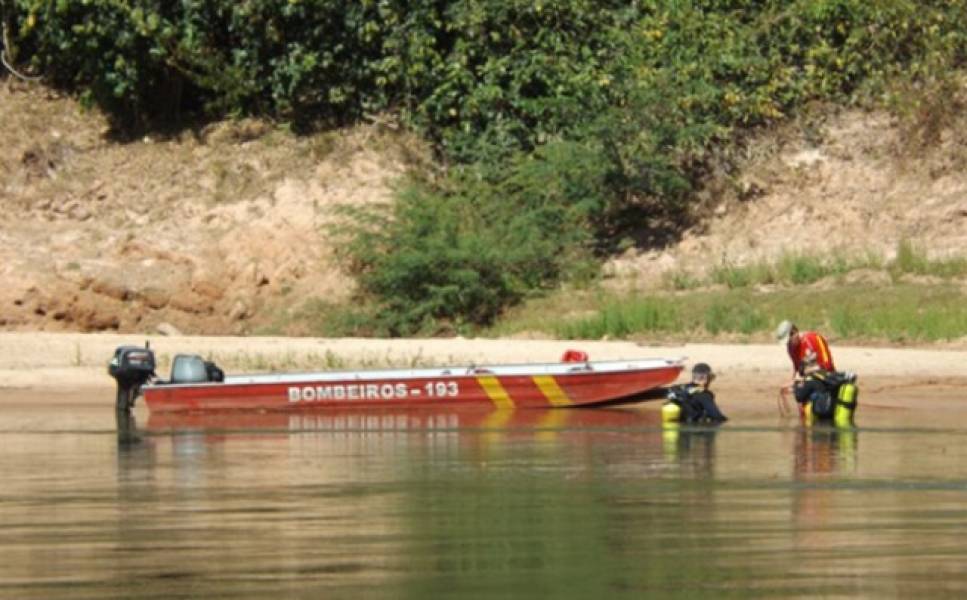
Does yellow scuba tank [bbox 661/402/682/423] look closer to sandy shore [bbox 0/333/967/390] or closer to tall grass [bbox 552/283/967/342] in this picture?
sandy shore [bbox 0/333/967/390]

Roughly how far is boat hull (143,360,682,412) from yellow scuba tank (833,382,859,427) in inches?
100

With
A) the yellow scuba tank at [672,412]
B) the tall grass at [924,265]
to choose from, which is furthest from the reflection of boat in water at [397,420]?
the tall grass at [924,265]

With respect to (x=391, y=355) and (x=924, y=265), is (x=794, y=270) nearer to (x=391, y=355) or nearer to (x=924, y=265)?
(x=924, y=265)

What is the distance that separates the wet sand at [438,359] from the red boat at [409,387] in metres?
1.60

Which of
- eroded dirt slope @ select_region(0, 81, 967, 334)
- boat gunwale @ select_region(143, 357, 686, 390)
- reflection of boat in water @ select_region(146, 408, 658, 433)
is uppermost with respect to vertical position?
eroded dirt slope @ select_region(0, 81, 967, 334)

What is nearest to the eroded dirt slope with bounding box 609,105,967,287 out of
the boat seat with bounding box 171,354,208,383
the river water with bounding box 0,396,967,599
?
the river water with bounding box 0,396,967,599

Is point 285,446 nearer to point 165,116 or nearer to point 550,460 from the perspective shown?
point 550,460

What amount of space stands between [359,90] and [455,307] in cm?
594

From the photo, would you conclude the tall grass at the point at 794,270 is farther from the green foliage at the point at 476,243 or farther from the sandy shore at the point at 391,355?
the sandy shore at the point at 391,355

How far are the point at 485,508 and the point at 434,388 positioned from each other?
8.51 meters

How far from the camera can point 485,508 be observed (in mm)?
14844

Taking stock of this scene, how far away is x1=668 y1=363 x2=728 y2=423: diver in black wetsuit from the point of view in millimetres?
21297

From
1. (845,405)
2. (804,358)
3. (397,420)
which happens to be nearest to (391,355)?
(397,420)

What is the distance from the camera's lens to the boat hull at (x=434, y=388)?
23.2 metres
